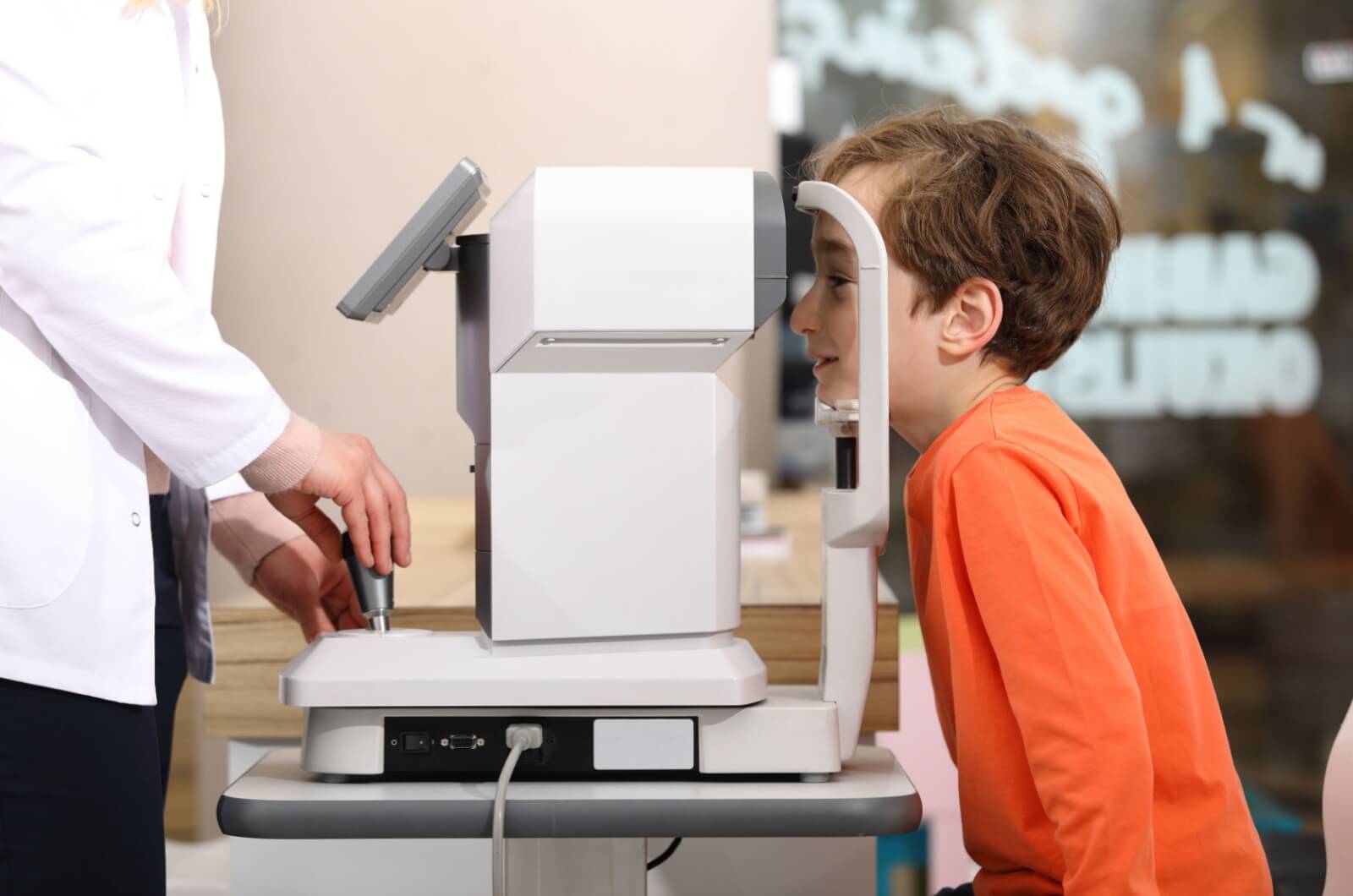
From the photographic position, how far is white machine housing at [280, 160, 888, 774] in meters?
0.78

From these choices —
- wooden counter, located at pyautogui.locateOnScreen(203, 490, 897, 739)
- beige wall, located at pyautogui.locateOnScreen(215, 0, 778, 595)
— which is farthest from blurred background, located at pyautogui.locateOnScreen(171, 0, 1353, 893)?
wooden counter, located at pyautogui.locateOnScreen(203, 490, 897, 739)

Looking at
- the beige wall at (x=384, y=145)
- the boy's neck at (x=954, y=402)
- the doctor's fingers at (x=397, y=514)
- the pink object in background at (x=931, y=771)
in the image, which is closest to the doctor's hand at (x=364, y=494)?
the doctor's fingers at (x=397, y=514)

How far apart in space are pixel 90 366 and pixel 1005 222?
626mm

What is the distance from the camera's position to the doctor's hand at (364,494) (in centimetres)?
85

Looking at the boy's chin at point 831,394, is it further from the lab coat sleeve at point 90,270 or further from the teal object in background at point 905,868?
the teal object in background at point 905,868

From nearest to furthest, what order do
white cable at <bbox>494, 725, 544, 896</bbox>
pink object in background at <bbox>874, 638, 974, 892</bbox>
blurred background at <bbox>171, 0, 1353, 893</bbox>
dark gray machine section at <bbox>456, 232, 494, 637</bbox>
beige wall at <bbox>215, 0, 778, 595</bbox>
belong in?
white cable at <bbox>494, 725, 544, 896</bbox> → dark gray machine section at <bbox>456, 232, 494, 637</bbox> → beige wall at <bbox>215, 0, 778, 595</bbox> → pink object in background at <bbox>874, 638, 974, 892</bbox> → blurred background at <bbox>171, 0, 1353, 893</bbox>

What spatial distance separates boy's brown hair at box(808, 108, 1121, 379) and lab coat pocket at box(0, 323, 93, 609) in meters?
0.56

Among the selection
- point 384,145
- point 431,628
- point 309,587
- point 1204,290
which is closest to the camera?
point 309,587

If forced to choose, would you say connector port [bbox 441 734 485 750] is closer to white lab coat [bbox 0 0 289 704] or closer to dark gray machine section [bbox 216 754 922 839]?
dark gray machine section [bbox 216 754 922 839]

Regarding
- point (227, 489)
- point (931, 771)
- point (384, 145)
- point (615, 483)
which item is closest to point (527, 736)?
point (615, 483)

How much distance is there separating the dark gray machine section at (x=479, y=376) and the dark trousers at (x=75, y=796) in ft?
0.74

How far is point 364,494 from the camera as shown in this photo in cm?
87

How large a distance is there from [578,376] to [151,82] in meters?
0.33

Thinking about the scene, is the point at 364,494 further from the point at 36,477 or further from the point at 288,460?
the point at 36,477
